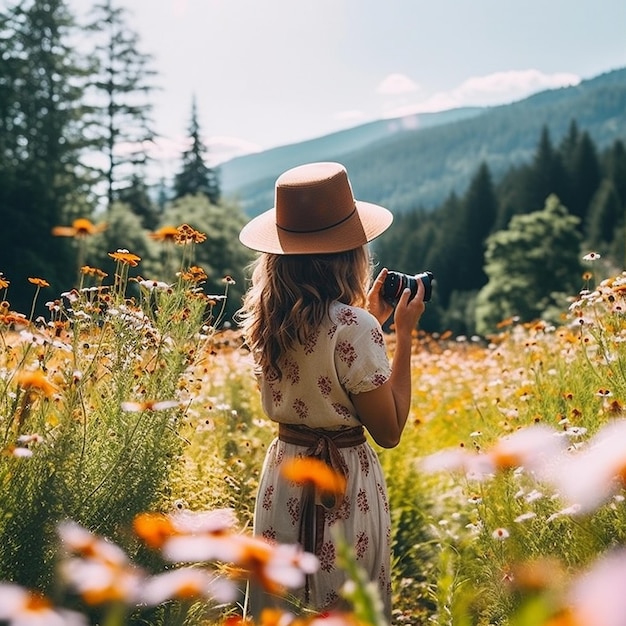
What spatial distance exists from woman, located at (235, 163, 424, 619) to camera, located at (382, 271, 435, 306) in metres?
0.03

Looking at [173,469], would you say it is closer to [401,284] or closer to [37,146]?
[401,284]

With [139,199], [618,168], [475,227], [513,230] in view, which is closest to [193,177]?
[139,199]

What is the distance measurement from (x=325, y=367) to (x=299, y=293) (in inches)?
9.1

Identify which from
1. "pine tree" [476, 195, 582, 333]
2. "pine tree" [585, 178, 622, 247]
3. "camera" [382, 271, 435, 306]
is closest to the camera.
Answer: "camera" [382, 271, 435, 306]

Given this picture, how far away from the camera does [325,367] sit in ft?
7.18

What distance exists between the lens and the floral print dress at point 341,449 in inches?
84.9

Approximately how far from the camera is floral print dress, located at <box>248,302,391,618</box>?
2156 mm

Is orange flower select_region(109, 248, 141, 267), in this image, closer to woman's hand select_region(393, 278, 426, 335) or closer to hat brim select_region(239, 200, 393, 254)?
hat brim select_region(239, 200, 393, 254)

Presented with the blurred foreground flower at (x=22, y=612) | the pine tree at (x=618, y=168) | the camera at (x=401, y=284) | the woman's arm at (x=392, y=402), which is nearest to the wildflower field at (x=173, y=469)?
the woman's arm at (x=392, y=402)

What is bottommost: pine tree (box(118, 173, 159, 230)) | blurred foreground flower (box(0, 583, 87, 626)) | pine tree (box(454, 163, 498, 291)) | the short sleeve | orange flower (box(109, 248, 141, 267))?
pine tree (box(454, 163, 498, 291))

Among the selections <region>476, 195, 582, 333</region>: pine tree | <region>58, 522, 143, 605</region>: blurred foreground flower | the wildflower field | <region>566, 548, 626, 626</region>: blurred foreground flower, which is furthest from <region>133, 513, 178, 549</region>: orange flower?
<region>476, 195, 582, 333</region>: pine tree

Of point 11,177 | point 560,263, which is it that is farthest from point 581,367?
point 560,263

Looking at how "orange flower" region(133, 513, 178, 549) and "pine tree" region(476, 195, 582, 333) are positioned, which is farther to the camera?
"pine tree" region(476, 195, 582, 333)

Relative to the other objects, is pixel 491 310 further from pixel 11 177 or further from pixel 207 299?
pixel 207 299
